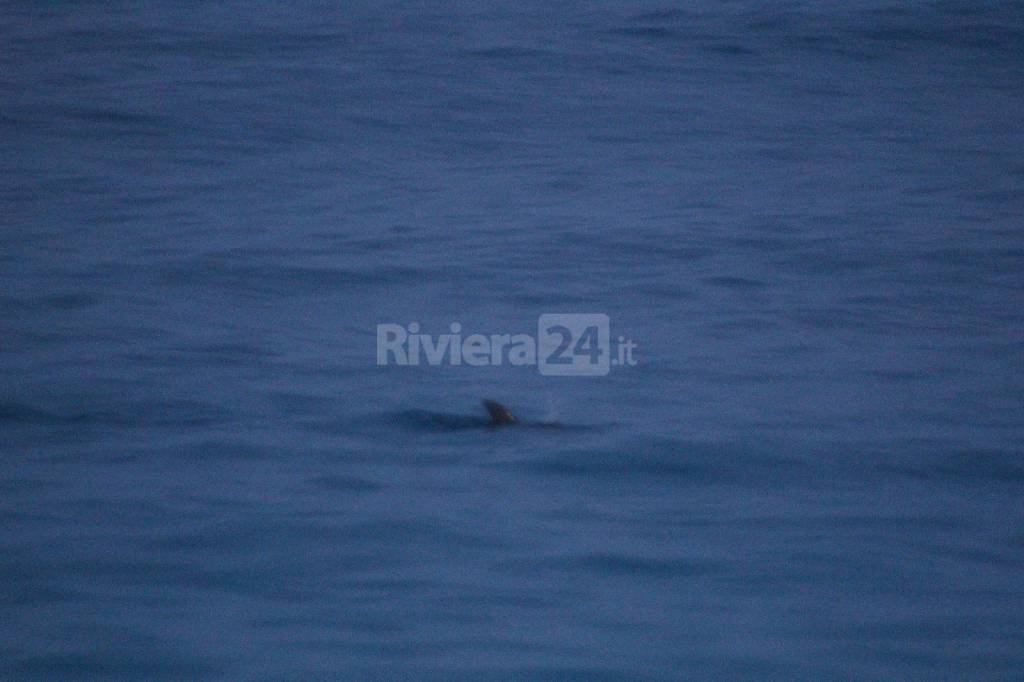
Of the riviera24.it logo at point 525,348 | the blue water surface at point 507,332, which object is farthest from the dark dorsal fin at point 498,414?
the riviera24.it logo at point 525,348

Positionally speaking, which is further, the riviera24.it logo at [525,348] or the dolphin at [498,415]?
the riviera24.it logo at [525,348]

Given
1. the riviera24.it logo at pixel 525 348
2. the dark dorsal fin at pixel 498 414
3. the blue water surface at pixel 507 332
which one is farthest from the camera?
the riviera24.it logo at pixel 525 348

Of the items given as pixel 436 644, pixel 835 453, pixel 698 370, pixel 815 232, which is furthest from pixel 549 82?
pixel 436 644

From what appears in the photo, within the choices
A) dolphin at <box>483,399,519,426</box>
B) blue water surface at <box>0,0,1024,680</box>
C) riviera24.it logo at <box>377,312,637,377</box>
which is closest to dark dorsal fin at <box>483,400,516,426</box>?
dolphin at <box>483,399,519,426</box>

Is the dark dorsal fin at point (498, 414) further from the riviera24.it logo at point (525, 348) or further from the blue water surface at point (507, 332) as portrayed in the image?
the riviera24.it logo at point (525, 348)

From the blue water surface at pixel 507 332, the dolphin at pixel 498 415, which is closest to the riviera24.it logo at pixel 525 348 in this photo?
the blue water surface at pixel 507 332

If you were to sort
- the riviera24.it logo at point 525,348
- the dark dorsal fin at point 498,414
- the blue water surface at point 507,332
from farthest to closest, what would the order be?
the riviera24.it logo at point 525,348 < the dark dorsal fin at point 498,414 < the blue water surface at point 507,332

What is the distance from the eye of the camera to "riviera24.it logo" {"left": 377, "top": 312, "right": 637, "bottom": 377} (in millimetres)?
8109

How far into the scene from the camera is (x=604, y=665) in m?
4.56

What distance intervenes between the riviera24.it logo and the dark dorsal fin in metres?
1.07

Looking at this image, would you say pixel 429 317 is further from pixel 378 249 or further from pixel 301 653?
pixel 301 653

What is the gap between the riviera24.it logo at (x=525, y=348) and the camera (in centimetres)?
811

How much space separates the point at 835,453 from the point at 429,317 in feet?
10.4

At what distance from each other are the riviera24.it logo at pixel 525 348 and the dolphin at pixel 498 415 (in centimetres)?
107
